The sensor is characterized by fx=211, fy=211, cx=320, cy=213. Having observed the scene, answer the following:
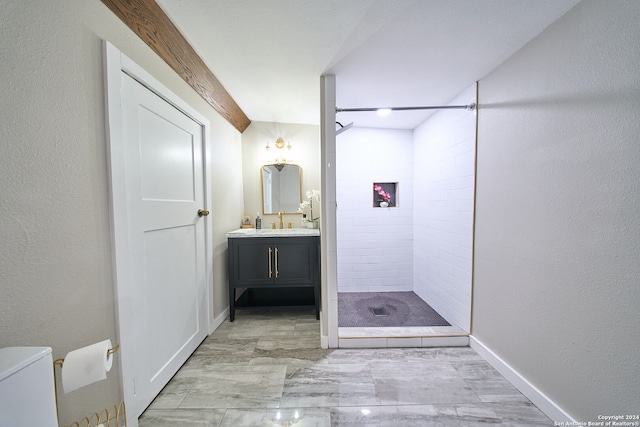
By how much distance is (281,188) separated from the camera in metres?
2.71

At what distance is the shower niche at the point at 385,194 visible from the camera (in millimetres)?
2932

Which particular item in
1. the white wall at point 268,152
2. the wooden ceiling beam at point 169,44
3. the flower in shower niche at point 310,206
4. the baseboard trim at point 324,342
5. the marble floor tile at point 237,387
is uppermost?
the wooden ceiling beam at point 169,44

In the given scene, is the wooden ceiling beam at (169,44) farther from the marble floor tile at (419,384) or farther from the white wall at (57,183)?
the marble floor tile at (419,384)

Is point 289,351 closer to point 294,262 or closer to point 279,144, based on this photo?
point 294,262

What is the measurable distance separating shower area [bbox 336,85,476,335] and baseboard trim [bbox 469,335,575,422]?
43cm

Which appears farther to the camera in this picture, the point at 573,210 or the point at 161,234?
the point at 161,234

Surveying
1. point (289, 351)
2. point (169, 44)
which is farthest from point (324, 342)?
point (169, 44)

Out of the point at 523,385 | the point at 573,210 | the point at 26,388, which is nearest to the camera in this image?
the point at 26,388

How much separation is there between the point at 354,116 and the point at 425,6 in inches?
55.1

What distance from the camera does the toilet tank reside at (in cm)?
53

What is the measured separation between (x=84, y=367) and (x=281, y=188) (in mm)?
2185

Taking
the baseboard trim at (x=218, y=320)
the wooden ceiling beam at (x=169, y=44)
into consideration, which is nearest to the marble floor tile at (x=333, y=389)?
the baseboard trim at (x=218, y=320)

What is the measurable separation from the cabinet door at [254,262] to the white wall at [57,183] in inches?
43.5

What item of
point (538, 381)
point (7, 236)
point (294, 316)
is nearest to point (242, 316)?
point (294, 316)
